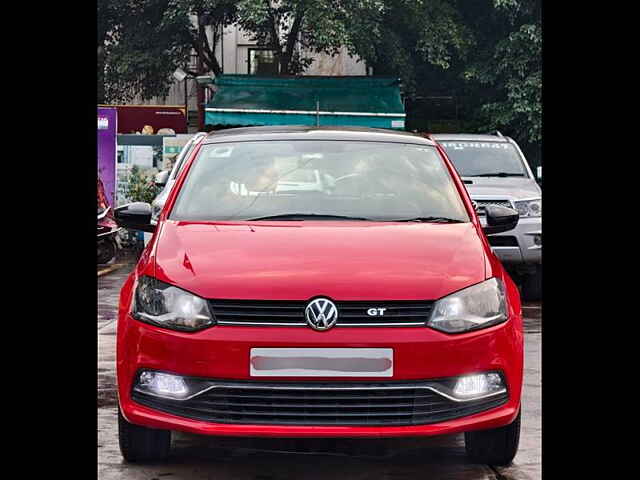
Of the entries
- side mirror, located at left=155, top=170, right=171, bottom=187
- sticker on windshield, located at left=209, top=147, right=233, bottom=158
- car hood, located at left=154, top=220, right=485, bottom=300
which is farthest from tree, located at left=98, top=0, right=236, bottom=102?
car hood, located at left=154, top=220, right=485, bottom=300

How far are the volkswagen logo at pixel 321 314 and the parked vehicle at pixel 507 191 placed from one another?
6.35 m

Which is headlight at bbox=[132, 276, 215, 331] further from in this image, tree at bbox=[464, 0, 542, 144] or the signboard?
tree at bbox=[464, 0, 542, 144]

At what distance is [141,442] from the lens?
5758mm

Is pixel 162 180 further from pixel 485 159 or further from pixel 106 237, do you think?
pixel 485 159

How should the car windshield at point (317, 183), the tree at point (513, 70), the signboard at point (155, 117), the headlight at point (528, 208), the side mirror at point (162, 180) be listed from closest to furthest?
the car windshield at point (317, 183) < the headlight at point (528, 208) < the side mirror at point (162, 180) < the signboard at point (155, 117) < the tree at point (513, 70)

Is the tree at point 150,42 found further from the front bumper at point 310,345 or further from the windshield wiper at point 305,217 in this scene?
the front bumper at point 310,345

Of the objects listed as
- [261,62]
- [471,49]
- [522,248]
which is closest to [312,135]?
[522,248]

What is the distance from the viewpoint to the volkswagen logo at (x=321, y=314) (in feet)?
17.0

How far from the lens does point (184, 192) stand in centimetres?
646

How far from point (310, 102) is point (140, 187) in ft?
13.6

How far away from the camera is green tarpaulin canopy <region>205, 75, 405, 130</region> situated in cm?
2325

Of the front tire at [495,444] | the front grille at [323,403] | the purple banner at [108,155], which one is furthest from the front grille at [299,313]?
the purple banner at [108,155]
